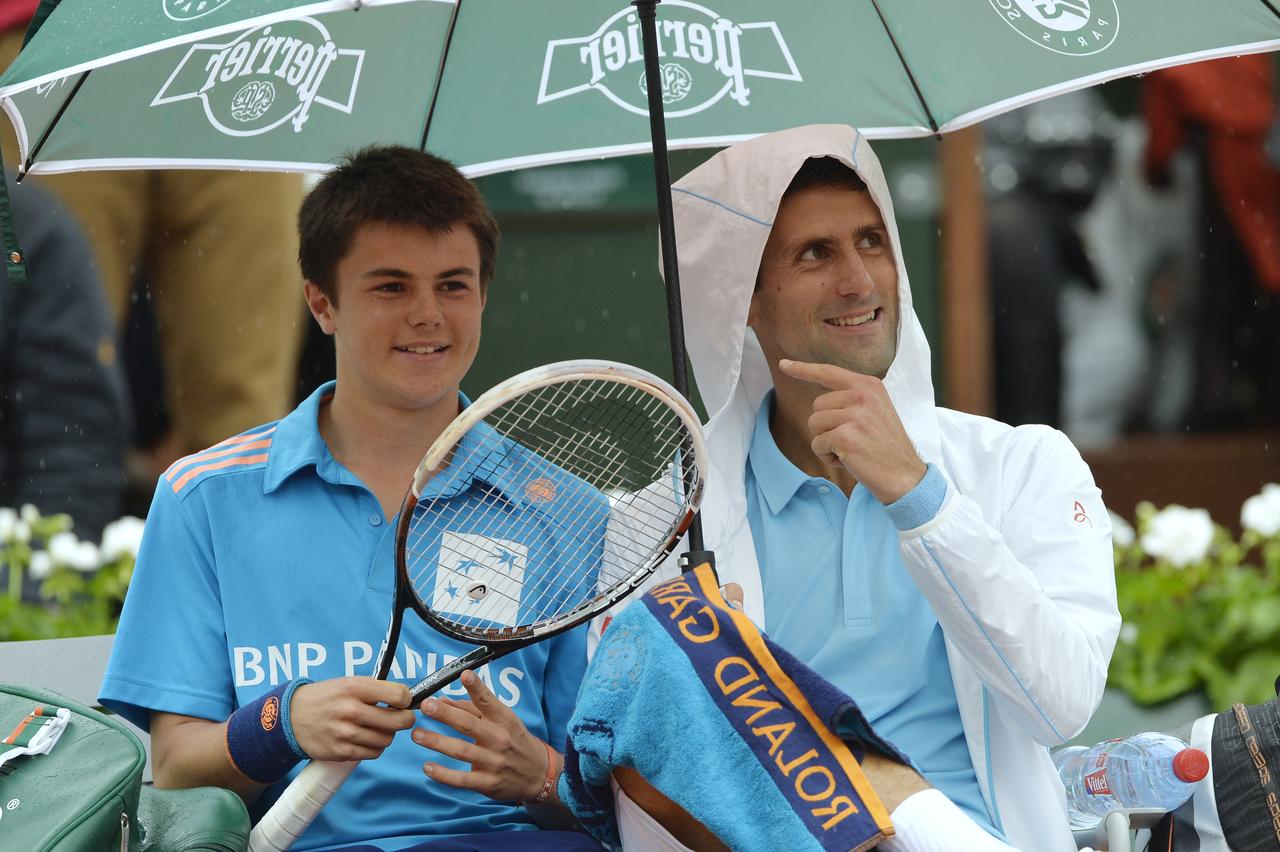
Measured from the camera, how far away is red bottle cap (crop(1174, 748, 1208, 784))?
115 inches

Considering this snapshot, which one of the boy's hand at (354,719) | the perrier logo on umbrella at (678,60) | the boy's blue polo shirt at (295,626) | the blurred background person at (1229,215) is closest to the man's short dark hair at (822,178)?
the perrier logo on umbrella at (678,60)

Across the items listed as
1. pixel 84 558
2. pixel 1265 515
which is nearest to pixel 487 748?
pixel 84 558

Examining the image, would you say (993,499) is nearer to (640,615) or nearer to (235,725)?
(640,615)

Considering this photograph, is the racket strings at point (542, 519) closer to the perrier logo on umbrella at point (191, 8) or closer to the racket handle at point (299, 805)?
the racket handle at point (299, 805)

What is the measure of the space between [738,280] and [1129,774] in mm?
1132

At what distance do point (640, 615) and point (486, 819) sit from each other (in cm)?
65

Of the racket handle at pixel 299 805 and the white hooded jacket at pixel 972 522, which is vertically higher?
the white hooded jacket at pixel 972 522

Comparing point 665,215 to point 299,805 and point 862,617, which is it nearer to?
point 862,617

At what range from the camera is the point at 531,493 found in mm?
3141

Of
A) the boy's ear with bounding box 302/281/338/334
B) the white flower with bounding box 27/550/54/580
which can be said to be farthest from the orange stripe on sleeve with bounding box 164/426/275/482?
the white flower with bounding box 27/550/54/580

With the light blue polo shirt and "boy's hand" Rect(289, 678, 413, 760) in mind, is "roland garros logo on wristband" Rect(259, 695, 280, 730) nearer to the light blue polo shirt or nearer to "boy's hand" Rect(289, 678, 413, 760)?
"boy's hand" Rect(289, 678, 413, 760)

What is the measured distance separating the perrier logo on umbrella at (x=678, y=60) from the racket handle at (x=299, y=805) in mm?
1602

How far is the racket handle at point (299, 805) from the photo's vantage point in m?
2.72

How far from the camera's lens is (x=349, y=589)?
10.1ft
